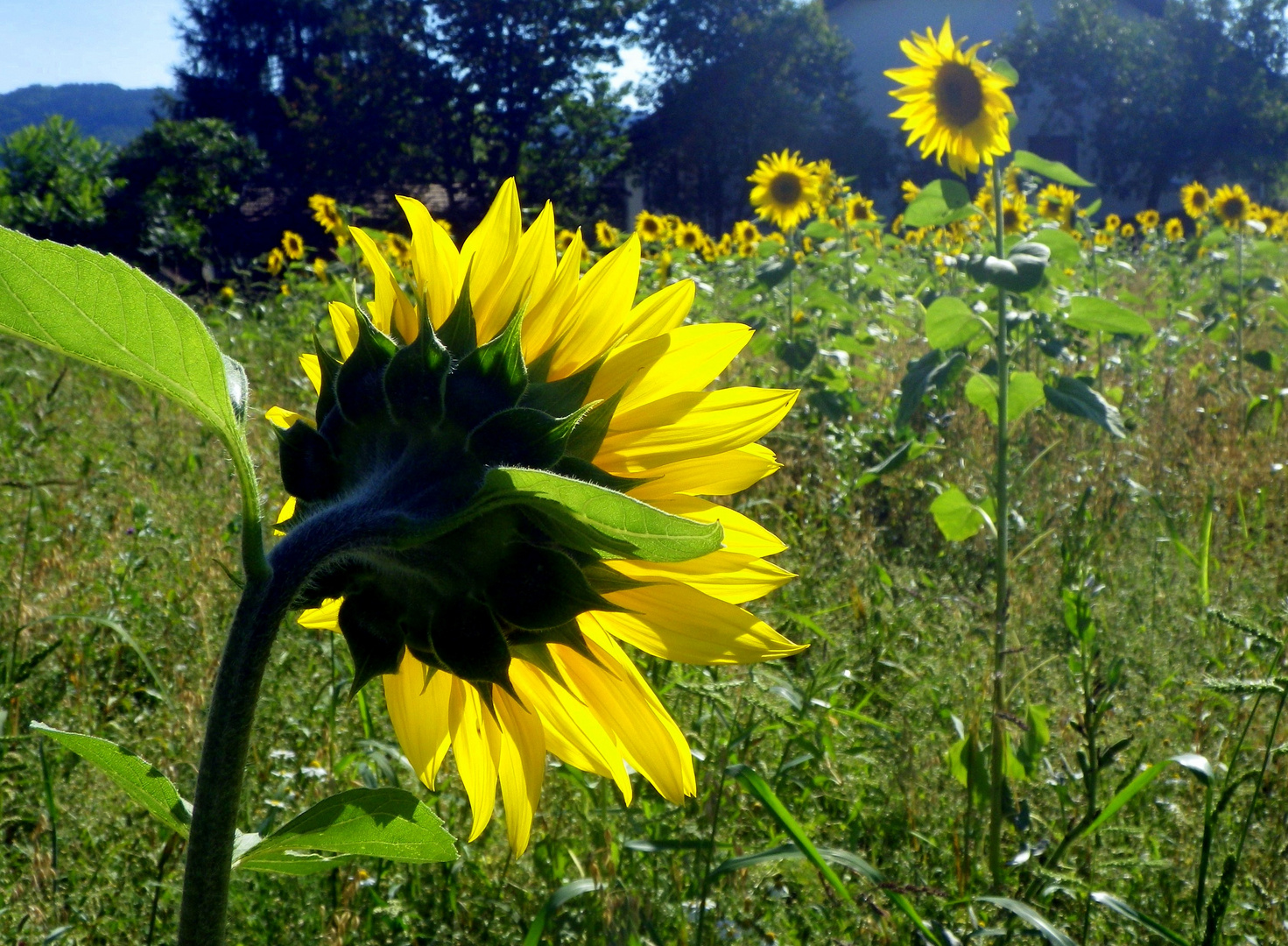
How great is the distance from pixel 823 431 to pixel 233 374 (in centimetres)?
350

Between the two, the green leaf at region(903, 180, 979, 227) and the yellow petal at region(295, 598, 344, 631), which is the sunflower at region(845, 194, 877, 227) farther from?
the yellow petal at region(295, 598, 344, 631)

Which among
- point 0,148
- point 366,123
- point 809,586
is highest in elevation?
point 366,123

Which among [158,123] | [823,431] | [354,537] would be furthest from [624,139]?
[354,537]

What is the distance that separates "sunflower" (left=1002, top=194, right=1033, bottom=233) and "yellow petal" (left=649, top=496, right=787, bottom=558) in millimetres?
5723

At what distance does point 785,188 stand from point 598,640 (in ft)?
20.6

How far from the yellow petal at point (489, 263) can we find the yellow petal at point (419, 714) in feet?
0.73

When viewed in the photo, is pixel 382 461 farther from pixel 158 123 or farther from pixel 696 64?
pixel 696 64

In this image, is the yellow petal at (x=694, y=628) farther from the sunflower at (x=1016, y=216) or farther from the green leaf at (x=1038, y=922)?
the sunflower at (x=1016, y=216)

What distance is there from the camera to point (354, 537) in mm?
475

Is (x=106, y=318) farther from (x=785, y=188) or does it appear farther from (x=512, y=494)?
(x=785, y=188)

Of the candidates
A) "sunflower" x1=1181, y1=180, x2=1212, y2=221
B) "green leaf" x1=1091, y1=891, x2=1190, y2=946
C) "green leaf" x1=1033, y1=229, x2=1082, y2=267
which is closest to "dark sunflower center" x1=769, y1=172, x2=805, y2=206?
"sunflower" x1=1181, y1=180, x2=1212, y2=221

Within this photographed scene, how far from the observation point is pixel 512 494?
1.37 ft

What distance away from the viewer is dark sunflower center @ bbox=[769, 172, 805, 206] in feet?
21.4

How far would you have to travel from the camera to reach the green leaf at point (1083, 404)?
180 cm
